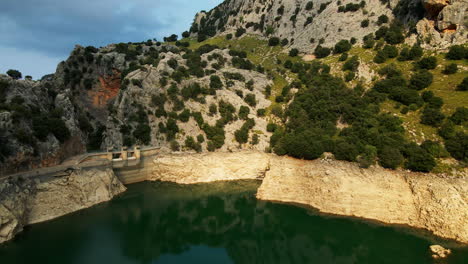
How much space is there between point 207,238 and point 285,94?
47060 mm

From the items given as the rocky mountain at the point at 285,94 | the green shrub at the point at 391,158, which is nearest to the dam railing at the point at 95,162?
the rocky mountain at the point at 285,94

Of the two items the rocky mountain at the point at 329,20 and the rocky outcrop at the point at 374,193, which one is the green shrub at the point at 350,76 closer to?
the rocky mountain at the point at 329,20

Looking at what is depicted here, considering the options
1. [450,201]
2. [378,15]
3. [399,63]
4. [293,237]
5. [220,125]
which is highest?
[378,15]

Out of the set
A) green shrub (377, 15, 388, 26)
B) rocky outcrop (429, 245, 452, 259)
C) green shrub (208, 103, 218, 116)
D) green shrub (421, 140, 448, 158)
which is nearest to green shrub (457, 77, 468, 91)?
green shrub (421, 140, 448, 158)

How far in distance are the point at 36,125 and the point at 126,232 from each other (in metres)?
23.2

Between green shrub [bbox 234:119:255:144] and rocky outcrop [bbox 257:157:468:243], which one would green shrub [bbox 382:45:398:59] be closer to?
green shrub [bbox 234:119:255:144]

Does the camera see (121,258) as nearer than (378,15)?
Yes

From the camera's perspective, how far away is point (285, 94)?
238ft

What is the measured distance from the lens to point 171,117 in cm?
6406

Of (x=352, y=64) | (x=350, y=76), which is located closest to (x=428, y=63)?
(x=350, y=76)

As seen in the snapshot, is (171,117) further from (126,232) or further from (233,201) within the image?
(126,232)

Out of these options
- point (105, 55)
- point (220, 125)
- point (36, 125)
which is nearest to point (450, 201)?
point (220, 125)

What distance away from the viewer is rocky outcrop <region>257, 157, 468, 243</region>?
3316 centimetres

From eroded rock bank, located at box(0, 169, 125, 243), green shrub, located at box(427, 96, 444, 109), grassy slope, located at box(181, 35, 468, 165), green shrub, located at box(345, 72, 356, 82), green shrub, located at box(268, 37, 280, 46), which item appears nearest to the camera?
eroded rock bank, located at box(0, 169, 125, 243)
